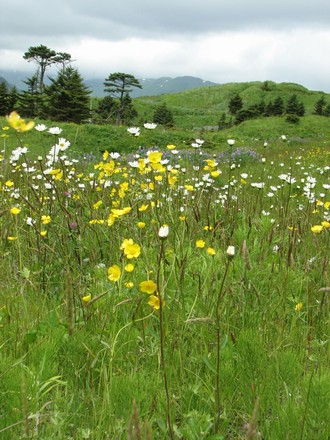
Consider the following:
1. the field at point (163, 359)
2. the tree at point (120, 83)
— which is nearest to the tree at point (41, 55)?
the tree at point (120, 83)

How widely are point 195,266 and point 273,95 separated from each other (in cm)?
6102

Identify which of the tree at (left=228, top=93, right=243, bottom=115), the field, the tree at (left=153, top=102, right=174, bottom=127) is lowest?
the field

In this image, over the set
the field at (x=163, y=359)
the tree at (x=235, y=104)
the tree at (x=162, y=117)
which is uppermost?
the tree at (x=235, y=104)

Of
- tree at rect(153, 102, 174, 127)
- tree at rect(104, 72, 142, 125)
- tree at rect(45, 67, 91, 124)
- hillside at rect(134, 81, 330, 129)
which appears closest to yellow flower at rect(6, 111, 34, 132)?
tree at rect(45, 67, 91, 124)

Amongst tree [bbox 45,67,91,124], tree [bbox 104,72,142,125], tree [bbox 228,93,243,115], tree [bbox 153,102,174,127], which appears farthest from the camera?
tree [bbox 228,93,243,115]

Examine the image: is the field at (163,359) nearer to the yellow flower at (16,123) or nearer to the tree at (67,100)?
the yellow flower at (16,123)

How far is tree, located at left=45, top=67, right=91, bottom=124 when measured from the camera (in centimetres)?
2978

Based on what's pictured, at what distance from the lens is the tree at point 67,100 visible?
2978cm

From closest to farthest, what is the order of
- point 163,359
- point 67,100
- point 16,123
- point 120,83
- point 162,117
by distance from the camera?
point 16,123, point 163,359, point 67,100, point 162,117, point 120,83

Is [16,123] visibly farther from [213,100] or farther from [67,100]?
[213,100]

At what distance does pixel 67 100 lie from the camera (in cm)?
2981

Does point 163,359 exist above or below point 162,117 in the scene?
below

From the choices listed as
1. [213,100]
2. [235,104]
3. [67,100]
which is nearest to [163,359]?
[67,100]

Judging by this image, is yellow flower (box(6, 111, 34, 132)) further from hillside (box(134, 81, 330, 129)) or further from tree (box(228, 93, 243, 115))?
tree (box(228, 93, 243, 115))
